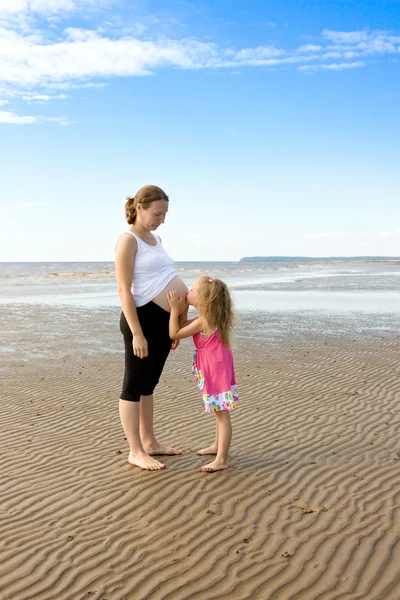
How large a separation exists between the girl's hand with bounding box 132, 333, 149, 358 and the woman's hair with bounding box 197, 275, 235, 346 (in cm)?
48

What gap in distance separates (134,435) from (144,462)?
9.2 inches

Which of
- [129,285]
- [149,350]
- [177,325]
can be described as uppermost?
[129,285]

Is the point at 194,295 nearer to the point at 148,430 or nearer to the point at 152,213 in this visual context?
the point at 152,213

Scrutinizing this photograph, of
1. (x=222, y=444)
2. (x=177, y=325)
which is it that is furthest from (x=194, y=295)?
(x=222, y=444)

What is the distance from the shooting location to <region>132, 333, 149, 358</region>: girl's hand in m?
4.28

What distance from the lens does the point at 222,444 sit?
4.56 metres

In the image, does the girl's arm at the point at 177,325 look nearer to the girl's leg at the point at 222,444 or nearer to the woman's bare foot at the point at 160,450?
the girl's leg at the point at 222,444

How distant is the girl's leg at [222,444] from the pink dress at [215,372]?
8 centimetres

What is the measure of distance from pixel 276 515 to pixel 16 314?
1623cm

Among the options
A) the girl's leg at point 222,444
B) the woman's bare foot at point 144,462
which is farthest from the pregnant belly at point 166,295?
the woman's bare foot at point 144,462

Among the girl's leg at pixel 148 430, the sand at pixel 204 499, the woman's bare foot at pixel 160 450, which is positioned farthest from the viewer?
the woman's bare foot at pixel 160 450

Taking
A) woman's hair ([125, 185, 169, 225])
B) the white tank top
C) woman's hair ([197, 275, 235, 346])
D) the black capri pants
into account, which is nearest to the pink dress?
woman's hair ([197, 275, 235, 346])

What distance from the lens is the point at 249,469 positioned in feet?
15.3

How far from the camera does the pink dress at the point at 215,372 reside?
4512 millimetres
